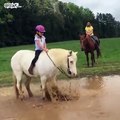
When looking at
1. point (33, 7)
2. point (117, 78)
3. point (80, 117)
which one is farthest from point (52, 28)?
point (80, 117)

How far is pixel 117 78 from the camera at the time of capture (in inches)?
572

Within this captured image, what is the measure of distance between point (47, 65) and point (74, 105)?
1434mm

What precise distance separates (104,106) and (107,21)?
5478 inches

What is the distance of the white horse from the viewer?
10.6m

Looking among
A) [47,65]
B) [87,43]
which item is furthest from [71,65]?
[87,43]

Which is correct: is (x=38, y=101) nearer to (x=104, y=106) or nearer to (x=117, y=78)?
(x=104, y=106)

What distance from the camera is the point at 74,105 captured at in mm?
10164

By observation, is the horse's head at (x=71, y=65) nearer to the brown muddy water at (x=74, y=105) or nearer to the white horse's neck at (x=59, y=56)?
the white horse's neck at (x=59, y=56)

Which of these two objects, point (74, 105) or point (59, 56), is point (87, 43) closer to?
point (59, 56)

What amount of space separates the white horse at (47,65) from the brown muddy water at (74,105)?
2.13 ft

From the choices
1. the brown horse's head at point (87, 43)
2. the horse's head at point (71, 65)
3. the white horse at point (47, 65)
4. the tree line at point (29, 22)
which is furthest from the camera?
the tree line at point (29, 22)

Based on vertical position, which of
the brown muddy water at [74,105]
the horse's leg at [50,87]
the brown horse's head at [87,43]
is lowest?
the brown muddy water at [74,105]

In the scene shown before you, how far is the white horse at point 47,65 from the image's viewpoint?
34.7 feet

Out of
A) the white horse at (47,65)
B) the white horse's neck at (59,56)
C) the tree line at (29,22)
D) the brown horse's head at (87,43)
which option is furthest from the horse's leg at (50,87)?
the tree line at (29,22)
